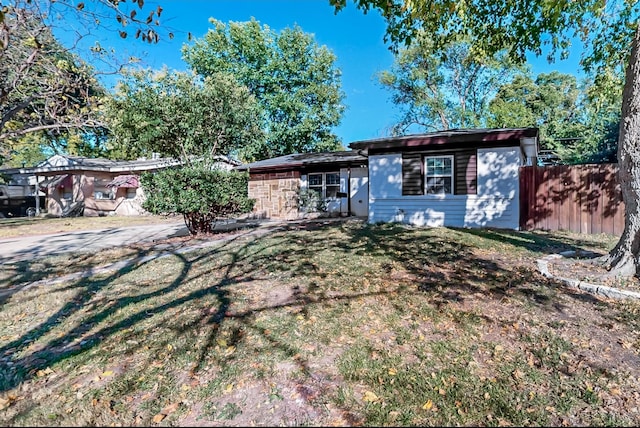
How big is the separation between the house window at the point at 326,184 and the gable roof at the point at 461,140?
3398mm

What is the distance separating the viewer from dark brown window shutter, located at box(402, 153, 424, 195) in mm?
11031

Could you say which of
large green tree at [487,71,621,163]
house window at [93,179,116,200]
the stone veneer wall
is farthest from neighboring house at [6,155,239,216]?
large green tree at [487,71,621,163]

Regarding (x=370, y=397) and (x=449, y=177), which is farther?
(x=449, y=177)

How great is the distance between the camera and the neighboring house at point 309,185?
14281 millimetres

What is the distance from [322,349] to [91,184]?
23397mm

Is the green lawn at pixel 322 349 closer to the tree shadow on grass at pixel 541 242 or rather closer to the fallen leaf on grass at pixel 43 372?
the fallen leaf on grass at pixel 43 372

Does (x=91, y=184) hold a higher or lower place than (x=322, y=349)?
higher

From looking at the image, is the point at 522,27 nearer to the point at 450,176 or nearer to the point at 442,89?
the point at 450,176

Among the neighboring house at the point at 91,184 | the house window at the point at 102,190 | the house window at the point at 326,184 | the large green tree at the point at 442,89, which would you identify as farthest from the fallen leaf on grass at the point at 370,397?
the large green tree at the point at 442,89

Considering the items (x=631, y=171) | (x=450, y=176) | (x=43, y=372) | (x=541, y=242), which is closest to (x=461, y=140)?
(x=450, y=176)

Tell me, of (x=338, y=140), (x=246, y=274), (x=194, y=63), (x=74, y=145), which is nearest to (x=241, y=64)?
(x=194, y=63)

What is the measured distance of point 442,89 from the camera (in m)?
27.5

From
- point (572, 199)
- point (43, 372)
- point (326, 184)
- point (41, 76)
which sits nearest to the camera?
point (43, 372)

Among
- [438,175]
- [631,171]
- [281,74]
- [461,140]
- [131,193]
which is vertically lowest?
[631,171]
